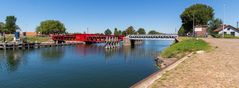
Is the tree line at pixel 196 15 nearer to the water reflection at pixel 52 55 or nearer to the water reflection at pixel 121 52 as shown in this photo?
Result: the water reflection at pixel 121 52

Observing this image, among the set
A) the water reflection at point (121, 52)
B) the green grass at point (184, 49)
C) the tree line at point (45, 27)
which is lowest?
the water reflection at point (121, 52)

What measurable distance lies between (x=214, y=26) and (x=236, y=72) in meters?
136

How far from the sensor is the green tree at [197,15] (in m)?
97.4

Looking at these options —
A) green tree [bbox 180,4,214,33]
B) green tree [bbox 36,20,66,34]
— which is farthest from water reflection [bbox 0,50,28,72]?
green tree [bbox 36,20,66,34]

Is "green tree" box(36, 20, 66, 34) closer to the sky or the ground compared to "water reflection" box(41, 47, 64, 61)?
closer to the sky

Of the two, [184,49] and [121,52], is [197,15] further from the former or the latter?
[184,49]

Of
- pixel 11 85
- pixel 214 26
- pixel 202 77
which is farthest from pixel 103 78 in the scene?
pixel 214 26

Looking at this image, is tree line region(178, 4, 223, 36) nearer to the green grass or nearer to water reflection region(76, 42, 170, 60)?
water reflection region(76, 42, 170, 60)

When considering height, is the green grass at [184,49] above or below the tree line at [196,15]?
below

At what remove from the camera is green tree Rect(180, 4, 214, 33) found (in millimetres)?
97438

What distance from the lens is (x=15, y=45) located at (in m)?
75.4

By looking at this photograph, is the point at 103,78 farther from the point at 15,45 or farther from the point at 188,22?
the point at 188,22

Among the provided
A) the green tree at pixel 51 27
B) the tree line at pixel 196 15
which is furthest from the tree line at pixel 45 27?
the tree line at pixel 196 15

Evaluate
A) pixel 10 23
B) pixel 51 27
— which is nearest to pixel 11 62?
pixel 10 23
